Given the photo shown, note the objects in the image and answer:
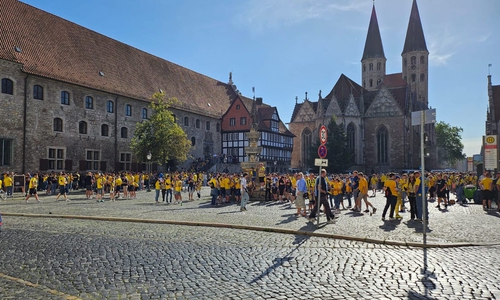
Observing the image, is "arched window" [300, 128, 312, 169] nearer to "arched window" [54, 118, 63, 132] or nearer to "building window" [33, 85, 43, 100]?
"arched window" [54, 118, 63, 132]

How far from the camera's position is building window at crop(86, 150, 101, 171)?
3647 cm

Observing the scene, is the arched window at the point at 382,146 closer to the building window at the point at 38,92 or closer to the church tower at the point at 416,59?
the church tower at the point at 416,59

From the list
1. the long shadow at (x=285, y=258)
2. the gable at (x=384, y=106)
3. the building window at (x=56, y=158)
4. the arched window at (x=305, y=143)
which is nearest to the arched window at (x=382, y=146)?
the gable at (x=384, y=106)

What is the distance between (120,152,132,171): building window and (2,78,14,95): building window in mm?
12099

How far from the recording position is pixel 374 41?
91062 millimetres

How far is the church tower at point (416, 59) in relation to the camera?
280 ft

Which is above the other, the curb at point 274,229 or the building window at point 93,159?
the building window at point 93,159

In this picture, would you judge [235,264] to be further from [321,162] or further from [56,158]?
[56,158]

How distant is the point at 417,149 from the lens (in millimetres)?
70562

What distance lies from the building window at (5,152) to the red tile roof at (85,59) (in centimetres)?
559

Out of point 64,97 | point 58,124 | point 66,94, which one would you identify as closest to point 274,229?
point 58,124

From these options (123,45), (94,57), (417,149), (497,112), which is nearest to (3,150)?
(94,57)

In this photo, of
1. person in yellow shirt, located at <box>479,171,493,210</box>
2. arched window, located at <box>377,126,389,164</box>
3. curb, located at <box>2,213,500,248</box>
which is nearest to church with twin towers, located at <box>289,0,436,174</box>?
arched window, located at <box>377,126,389,164</box>

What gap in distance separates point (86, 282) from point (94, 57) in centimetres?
3705
